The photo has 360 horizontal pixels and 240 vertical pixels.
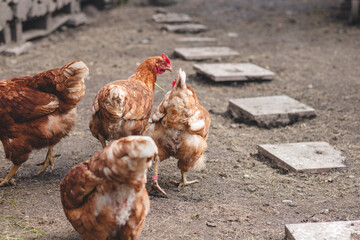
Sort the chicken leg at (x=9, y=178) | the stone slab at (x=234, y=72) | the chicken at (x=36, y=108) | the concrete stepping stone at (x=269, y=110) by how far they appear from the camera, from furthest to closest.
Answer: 1. the stone slab at (x=234, y=72)
2. the concrete stepping stone at (x=269, y=110)
3. the chicken leg at (x=9, y=178)
4. the chicken at (x=36, y=108)

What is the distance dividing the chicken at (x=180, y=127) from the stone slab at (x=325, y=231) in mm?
970

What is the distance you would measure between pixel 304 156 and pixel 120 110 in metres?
1.75

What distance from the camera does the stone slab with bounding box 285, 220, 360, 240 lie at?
2.58 meters

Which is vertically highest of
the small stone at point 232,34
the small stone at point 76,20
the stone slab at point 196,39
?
the small stone at point 76,20

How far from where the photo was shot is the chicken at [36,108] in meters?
3.30

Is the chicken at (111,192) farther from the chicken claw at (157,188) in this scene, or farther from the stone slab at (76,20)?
the stone slab at (76,20)

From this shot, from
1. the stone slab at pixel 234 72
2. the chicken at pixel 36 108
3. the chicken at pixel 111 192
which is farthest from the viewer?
the stone slab at pixel 234 72

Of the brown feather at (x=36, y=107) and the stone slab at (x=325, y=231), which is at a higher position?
the brown feather at (x=36, y=107)

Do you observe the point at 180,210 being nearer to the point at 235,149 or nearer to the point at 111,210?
the point at 111,210

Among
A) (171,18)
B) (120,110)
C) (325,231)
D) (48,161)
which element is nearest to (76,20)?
(171,18)

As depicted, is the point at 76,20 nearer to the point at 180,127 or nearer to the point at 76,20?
the point at 76,20

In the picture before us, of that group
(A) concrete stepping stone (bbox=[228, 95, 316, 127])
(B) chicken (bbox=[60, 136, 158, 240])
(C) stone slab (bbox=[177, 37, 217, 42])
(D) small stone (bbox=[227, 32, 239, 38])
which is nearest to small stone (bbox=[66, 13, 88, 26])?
(C) stone slab (bbox=[177, 37, 217, 42])

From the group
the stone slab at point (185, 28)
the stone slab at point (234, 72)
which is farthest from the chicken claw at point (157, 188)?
the stone slab at point (185, 28)

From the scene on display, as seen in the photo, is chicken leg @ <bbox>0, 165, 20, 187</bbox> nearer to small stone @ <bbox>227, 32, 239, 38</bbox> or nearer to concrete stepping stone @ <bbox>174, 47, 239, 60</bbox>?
concrete stepping stone @ <bbox>174, 47, 239, 60</bbox>
